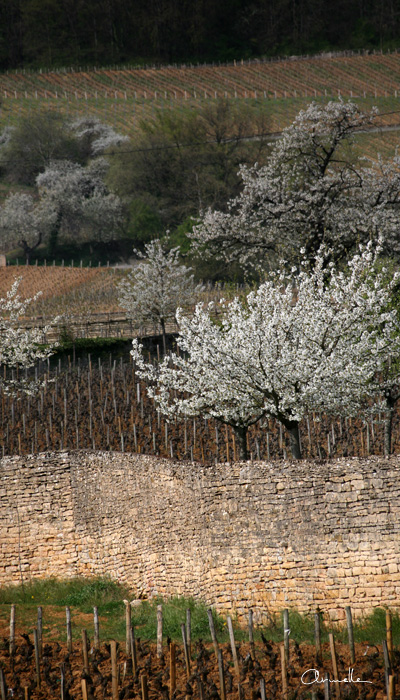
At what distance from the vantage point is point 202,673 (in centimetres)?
1025

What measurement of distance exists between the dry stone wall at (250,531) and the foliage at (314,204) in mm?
13800

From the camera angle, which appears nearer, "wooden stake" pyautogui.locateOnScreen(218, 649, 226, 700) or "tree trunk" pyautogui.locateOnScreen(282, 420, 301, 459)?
"wooden stake" pyautogui.locateOnScreen(218, 649, 226, 700)

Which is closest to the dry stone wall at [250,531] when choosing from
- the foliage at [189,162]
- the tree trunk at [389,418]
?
the tree trunk at [389,418]

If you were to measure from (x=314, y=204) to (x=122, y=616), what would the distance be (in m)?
17.2

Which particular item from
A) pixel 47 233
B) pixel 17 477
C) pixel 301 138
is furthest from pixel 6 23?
pixel 17 477

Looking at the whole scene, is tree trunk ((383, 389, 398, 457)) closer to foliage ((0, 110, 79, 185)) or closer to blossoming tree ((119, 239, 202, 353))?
blossoming tree ((119, 239, 202, 353))

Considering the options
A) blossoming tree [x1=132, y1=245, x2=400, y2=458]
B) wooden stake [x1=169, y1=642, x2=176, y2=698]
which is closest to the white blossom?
blossoming tree [x1=132, y1=245, x2=400, y2=458]

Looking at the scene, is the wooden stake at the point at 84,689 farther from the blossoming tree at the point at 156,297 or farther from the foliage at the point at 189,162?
the foliage at the point at 189,162

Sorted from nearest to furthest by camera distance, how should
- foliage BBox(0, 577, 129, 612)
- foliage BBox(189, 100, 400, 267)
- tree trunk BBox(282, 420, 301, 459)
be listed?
1. foliage BBox(0, 577, 129, 612)
2. tree trunk BBox(282, 420, 301, 459)
3. foliage BBox(189, 100, 400, 267)

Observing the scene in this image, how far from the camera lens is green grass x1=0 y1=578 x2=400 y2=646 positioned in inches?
449

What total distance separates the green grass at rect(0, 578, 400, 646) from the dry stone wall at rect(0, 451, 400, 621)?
0.68 feet

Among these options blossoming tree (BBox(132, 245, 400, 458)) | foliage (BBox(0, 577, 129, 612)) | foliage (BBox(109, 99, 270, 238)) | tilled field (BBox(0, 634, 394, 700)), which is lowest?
foliage (BBox(0, 577, 129, 612))

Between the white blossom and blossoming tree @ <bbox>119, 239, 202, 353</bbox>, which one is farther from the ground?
the white blossom

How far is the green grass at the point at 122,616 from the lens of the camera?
37.4 ft
